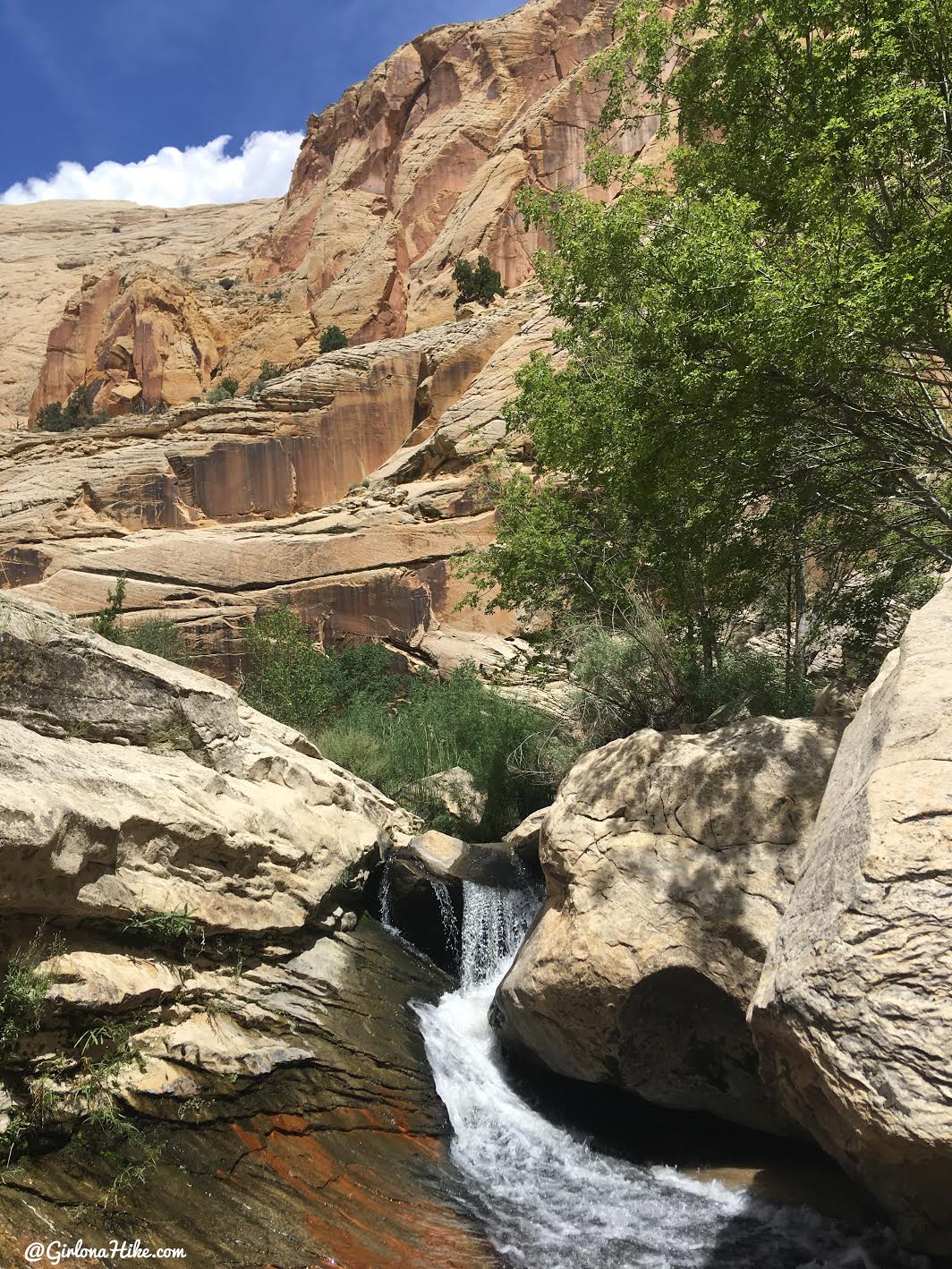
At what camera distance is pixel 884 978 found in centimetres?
388

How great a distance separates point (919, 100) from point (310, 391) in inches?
1140

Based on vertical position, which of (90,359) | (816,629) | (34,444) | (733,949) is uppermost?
(90,359)

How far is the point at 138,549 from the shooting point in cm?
2712

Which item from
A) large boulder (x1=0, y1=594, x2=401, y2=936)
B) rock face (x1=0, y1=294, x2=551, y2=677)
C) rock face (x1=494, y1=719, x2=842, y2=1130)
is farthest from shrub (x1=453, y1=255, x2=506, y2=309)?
rock face (x1=494, y1=719, x2=842, y2=1130)

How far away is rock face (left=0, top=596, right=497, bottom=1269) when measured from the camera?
5199mm

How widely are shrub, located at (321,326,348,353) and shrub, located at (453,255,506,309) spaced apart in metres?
5.62

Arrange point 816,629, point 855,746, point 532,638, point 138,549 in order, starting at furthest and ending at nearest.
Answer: point 138,549 → point 532,638 → point 816,629 → point 855,746

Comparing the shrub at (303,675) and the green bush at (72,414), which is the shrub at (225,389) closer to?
the green bush at (72,414)

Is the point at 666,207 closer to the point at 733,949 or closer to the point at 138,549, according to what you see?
the point at 733,949

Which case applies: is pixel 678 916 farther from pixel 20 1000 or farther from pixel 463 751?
pixel 463 751

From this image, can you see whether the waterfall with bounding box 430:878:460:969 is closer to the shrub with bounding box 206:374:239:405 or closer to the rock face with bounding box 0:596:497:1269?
the rock face with bounding box 0:596:497:1269

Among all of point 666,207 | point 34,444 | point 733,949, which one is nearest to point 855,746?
point 733,949

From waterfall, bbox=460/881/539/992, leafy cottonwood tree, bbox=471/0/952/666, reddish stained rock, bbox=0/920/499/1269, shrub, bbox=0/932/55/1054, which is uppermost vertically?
leafy cottonwood tree, bbox=471/0/952/666

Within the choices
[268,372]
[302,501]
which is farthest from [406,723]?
[268,372]
